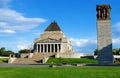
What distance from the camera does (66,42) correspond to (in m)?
107

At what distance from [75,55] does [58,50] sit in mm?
15763

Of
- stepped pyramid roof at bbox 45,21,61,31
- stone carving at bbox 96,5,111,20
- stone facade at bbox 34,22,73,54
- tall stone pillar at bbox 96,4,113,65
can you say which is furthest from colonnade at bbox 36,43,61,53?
tall stone pillar at bbox 96,4,113,65

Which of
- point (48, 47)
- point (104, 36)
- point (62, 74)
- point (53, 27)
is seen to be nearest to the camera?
point (62, 74)

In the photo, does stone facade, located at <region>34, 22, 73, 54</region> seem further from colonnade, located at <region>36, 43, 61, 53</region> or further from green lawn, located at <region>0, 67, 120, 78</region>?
green lawn, located at <region>0, 67, 120, 78</region>

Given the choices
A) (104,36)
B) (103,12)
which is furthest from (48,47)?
(104,36)

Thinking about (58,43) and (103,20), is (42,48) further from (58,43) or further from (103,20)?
(103,20)

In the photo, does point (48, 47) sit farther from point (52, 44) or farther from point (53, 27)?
point (53, 27)

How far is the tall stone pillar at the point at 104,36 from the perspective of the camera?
4994 centimetres

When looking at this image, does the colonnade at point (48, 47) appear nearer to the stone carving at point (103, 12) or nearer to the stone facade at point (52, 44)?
the stone facade at point (52, 44)

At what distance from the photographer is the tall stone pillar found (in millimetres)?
49938

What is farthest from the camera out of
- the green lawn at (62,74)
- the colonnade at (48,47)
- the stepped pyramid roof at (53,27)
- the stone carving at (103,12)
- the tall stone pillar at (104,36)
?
the stepped pyramid roof at (53,27)

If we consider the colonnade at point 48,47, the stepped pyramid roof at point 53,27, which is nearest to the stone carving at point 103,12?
the colonnade at point 48,47

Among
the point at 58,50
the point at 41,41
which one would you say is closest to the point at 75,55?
the point at 58,50

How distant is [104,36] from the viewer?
167ft
